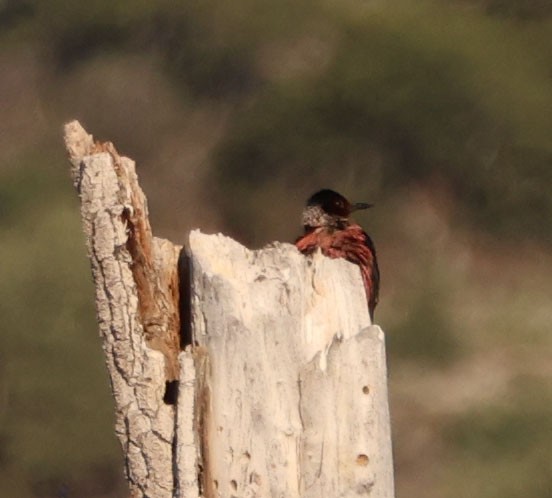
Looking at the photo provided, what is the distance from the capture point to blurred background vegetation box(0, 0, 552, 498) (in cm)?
1158

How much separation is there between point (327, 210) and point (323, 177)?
472cm

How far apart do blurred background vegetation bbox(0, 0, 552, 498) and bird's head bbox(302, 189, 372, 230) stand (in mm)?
3154

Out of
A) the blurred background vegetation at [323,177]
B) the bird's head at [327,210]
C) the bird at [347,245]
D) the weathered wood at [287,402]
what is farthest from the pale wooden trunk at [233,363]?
the blurred background vegetation at [323,177]

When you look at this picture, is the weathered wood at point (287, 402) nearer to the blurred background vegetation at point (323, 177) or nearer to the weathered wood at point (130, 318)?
the weathered wood at point (130, 318)

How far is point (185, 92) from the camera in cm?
1380

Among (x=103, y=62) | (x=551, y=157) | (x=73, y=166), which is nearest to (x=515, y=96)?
(x=551, y=157)

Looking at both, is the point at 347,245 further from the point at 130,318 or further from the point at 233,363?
the point at 233,363

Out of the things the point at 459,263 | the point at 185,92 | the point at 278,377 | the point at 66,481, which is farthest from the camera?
the point at 185,92

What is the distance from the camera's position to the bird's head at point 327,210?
25.6 ft

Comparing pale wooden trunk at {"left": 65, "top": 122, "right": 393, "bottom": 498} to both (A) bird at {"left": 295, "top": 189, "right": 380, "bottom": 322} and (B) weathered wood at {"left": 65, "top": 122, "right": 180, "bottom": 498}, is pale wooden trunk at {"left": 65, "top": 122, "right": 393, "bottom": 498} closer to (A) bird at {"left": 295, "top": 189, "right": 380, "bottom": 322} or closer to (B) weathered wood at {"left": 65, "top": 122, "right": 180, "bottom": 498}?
(B) weathered wood at {"left": 65, "top": 122, "right": 180, "bottom": 498}

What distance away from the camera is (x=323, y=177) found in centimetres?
1262

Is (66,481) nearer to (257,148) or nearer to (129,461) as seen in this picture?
(257,148)

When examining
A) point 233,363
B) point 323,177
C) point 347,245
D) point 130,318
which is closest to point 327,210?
point 347,245

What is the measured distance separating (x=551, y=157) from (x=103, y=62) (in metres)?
2.95
